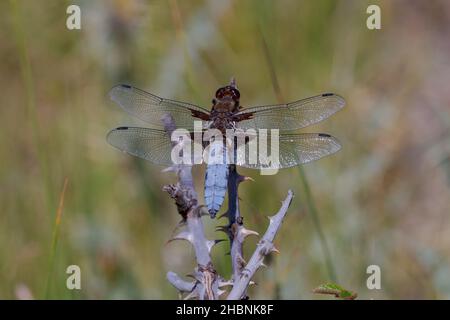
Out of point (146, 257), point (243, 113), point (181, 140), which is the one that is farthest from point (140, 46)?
point (181, 140)

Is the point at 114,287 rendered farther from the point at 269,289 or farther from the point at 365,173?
the point at 365,173

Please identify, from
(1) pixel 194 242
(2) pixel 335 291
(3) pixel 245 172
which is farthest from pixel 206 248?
(3) pixel 245 172

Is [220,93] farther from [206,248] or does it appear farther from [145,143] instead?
[206,248]

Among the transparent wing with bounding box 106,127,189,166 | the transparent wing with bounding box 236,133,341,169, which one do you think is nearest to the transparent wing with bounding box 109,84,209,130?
the transparent wing with bounding box 106,127,189,166

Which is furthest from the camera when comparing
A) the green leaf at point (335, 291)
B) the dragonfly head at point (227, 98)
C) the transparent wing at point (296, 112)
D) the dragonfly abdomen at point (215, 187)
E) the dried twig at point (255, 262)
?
the transparent wing at point (296, 112)

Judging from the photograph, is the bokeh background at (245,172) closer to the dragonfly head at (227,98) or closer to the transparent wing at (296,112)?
the transparent wing at (296,112)

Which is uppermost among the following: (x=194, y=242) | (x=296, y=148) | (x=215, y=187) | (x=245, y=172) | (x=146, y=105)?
(x=245, y=172)

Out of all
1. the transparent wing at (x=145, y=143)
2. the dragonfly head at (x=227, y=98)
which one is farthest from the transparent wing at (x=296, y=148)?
the transparent wing at (x=145, y=143)
